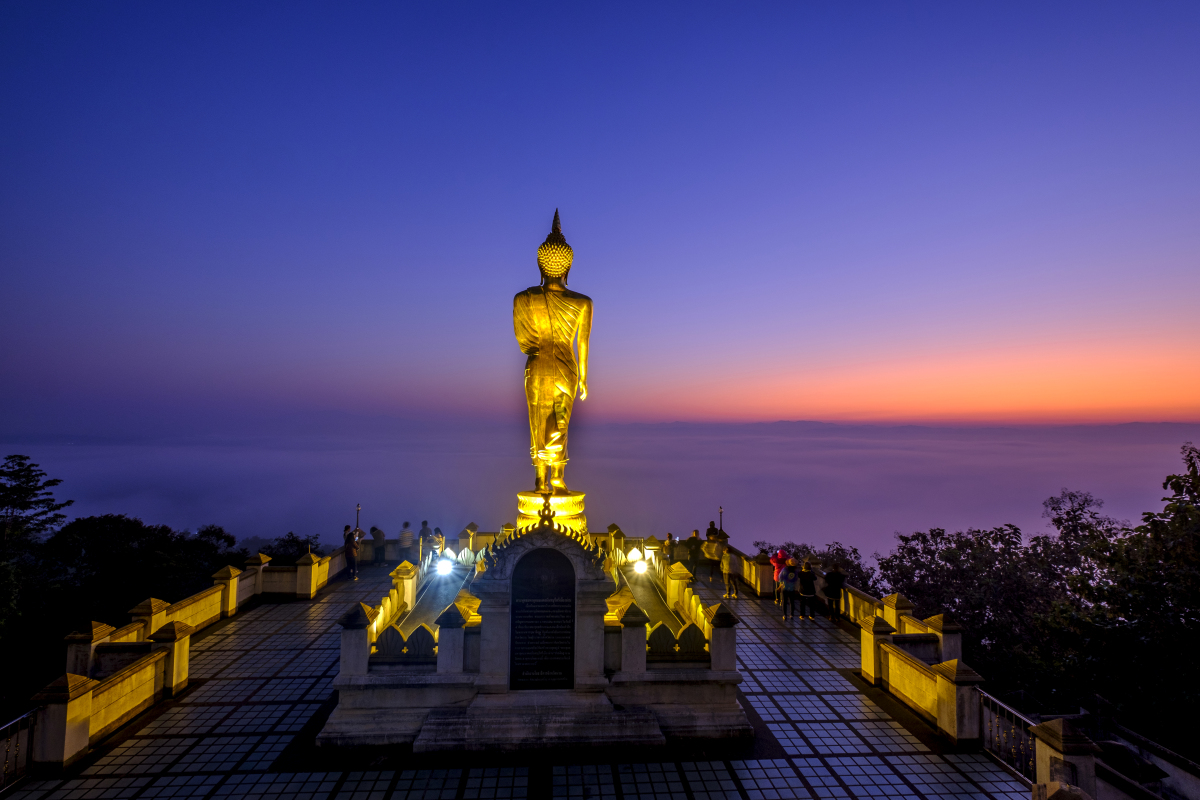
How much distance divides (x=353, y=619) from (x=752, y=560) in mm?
12505

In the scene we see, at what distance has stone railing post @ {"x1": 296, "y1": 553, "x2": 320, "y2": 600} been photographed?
16.3m

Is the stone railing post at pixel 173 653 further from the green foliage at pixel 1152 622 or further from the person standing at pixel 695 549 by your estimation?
the green foliage at pixel 1152 622

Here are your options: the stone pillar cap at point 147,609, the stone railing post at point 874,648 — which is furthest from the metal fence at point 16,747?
the stone railing post at point 874,648

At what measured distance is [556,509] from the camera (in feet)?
47.0

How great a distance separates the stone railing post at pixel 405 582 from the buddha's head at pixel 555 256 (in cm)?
787

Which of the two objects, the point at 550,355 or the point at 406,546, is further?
the point at 406,546

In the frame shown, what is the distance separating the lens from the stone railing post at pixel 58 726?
760 cm

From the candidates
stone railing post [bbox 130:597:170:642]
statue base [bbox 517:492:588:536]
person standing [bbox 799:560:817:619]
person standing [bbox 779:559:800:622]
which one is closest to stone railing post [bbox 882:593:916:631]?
person standing [bbox 799:560:817:619]

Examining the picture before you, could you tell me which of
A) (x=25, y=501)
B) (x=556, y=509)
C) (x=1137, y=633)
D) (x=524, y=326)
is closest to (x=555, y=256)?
(x=524, y=326)

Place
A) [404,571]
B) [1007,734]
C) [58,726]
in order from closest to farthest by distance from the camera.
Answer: [58,726]
[1007,734]
[404,571]

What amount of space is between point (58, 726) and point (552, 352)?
11.1 meters

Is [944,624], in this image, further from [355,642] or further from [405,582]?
[405,582]

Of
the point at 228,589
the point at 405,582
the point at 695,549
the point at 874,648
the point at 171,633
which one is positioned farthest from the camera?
the point at 695,549

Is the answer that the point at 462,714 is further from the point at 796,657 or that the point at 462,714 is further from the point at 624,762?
the point at 796,657
